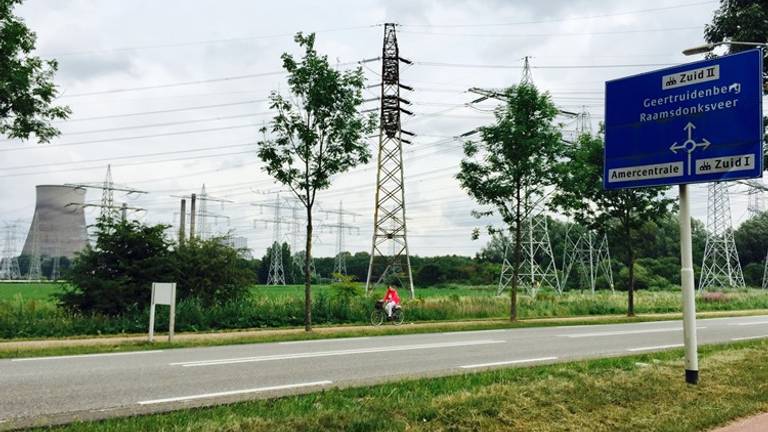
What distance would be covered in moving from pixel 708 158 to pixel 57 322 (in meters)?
15.6

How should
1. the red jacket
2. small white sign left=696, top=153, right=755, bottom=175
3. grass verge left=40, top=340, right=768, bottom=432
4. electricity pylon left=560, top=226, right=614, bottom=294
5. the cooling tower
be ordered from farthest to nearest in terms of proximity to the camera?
1. the cooling tower
2. electricity pylon left=560, top=226, right=614, bottom=294
3. the red jacket
4. small white sign left=696, top=153, right=755, bottom=175
5. grass verge left=40, top=340, right=768, bottom=432

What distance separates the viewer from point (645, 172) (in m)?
9.00

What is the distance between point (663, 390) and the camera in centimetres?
770

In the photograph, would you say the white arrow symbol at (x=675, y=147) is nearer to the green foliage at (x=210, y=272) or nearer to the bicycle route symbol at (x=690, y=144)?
the bicycle route symbol at (x=690, y=144)

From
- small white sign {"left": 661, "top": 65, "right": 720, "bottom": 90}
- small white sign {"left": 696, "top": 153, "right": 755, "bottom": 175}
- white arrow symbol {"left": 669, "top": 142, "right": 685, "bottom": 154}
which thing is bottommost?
small white sign {"left": 696, "top": 153, "right": 755, "bottom": 175}

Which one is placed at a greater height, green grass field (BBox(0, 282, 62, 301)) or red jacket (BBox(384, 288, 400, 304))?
red jacket (BBox(384, 288, 400, 304))

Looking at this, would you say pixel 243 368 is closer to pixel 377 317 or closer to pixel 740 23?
pixel 377 317

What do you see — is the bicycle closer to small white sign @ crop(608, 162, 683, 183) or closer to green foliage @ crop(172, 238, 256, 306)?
green foliage @ crop(172, 238, 256, 306)

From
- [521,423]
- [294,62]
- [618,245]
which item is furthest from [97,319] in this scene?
[618,245]

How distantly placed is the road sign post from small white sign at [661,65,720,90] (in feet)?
0.04

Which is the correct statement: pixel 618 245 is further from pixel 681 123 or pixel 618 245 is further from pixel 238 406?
pixel 238 406

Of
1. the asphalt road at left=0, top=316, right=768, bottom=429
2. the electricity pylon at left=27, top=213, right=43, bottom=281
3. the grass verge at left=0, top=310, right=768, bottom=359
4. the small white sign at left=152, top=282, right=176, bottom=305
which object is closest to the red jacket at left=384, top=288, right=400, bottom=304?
the grass verge at left=0, top=310, right=768, bottom=359

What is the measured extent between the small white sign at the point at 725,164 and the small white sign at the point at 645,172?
0.28 metres

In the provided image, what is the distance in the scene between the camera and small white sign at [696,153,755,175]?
316 inches
